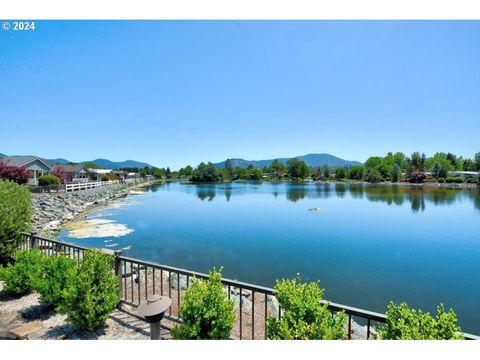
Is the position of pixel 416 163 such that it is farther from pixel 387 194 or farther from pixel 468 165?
pixel 387 194

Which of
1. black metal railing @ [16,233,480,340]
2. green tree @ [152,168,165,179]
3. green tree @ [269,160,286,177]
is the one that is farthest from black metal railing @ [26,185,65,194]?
green tree @ [269,160,286,177]

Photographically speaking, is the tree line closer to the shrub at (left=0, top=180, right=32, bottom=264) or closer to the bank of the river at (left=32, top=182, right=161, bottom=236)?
the bank of the river at (left=32, top=182, right=161, bottom=236)

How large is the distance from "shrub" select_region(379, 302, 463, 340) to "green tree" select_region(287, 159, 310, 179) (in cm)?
9978

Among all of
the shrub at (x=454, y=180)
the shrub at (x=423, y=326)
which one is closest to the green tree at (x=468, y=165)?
the shrub at (x=454, y=180)

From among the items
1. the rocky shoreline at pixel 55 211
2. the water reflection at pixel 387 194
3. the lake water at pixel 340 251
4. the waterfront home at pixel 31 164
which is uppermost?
the waterfront home at pixel 31 164

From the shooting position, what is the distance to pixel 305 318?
2363 millimetres

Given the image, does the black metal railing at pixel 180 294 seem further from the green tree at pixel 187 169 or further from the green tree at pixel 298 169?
the green tree at pixel 187 169

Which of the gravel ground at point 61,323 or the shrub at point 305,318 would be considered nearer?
the shrub at point 305,318

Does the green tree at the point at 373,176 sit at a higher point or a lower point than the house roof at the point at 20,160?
lower

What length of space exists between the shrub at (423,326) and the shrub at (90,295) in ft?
10.8

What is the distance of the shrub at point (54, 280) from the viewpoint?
12.8ft

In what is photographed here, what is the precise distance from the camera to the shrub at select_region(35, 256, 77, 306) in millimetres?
3906

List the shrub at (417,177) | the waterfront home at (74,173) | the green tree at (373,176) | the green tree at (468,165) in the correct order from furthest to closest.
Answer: the green tree at (468,165) → the green tree at (373,176) → the shrub at (417,177) → the waterfront home at (74,173)
